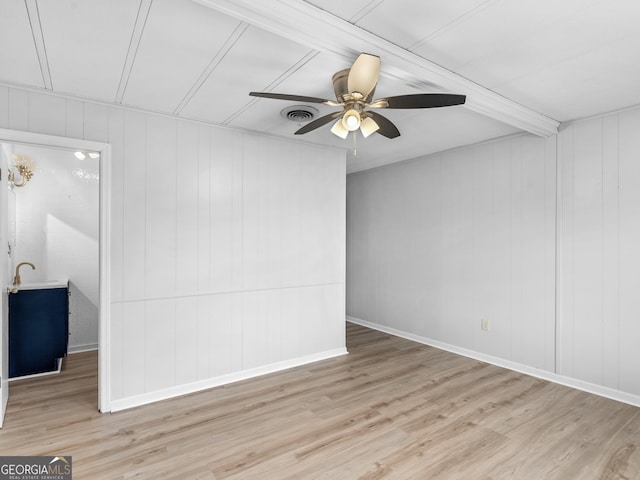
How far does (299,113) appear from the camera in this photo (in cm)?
301

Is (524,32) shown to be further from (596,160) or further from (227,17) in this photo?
(596,160)

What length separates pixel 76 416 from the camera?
8.98 ft

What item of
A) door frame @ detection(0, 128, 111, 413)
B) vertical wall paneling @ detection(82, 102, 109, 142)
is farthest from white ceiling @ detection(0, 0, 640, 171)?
door frame @ detection(0, 128, 111, 413)

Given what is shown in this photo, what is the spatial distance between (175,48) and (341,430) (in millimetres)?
2665

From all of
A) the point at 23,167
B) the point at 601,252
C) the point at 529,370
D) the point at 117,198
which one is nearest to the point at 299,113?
the point at 117,198

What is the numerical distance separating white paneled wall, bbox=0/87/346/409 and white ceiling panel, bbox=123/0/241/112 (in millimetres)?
498

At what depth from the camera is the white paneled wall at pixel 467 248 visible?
11.8 feet

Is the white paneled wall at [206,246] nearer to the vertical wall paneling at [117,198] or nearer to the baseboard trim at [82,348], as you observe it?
the vertical wall paneling at [117,198]

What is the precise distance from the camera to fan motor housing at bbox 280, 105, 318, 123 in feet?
9.60

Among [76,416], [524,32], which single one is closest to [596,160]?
[524,32]

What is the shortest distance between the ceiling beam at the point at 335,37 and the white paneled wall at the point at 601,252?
54.6 inches

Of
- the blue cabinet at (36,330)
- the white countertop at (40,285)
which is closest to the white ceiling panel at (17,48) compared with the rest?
the white countertop at (40,285)

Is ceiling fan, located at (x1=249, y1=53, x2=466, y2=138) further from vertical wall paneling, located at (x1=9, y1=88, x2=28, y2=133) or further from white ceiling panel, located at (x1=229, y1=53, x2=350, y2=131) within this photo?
vertical wall paneling, located at (x1=9, y1=88, x2=28, y2=133)

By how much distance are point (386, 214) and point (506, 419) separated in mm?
3061
